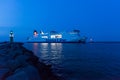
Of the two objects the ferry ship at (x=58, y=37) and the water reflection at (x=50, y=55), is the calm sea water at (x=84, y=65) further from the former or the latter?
the ferry ship at (x=58, y=37)

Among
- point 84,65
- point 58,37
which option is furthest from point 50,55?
point 58,37

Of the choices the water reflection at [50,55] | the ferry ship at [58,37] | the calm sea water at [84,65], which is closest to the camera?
the calm sea water at [84,65]

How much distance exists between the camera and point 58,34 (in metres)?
101

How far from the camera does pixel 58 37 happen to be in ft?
332

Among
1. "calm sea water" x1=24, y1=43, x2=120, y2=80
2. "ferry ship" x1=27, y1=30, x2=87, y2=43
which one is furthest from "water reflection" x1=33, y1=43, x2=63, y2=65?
"ferry ship" x1=27, y1=30, x2=87, y2=43

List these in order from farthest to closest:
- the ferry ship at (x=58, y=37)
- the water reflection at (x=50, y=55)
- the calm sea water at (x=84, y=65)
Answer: the ferry ship at (x=58, y=37) < the water reflection at (x=50, y=55) < the calm sea water at (x=84, y=65)

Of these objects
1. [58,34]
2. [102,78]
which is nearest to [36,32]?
[58,34]

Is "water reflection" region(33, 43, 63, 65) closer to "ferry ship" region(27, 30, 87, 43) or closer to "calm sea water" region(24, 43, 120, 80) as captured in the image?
"calm sea water" region(24, 43, 120, 80)

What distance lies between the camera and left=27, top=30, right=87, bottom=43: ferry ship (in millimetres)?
98062

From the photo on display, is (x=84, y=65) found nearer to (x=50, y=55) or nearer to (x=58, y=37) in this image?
(x=50, y=55)

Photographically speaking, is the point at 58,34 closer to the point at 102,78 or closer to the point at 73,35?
the point at 73,35

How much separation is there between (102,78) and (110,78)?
381 mm

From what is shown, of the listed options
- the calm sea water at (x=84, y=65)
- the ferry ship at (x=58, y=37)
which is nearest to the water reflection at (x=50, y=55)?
the calm sea water at (x=84, y=65)

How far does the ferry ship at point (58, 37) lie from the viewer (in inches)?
3861
